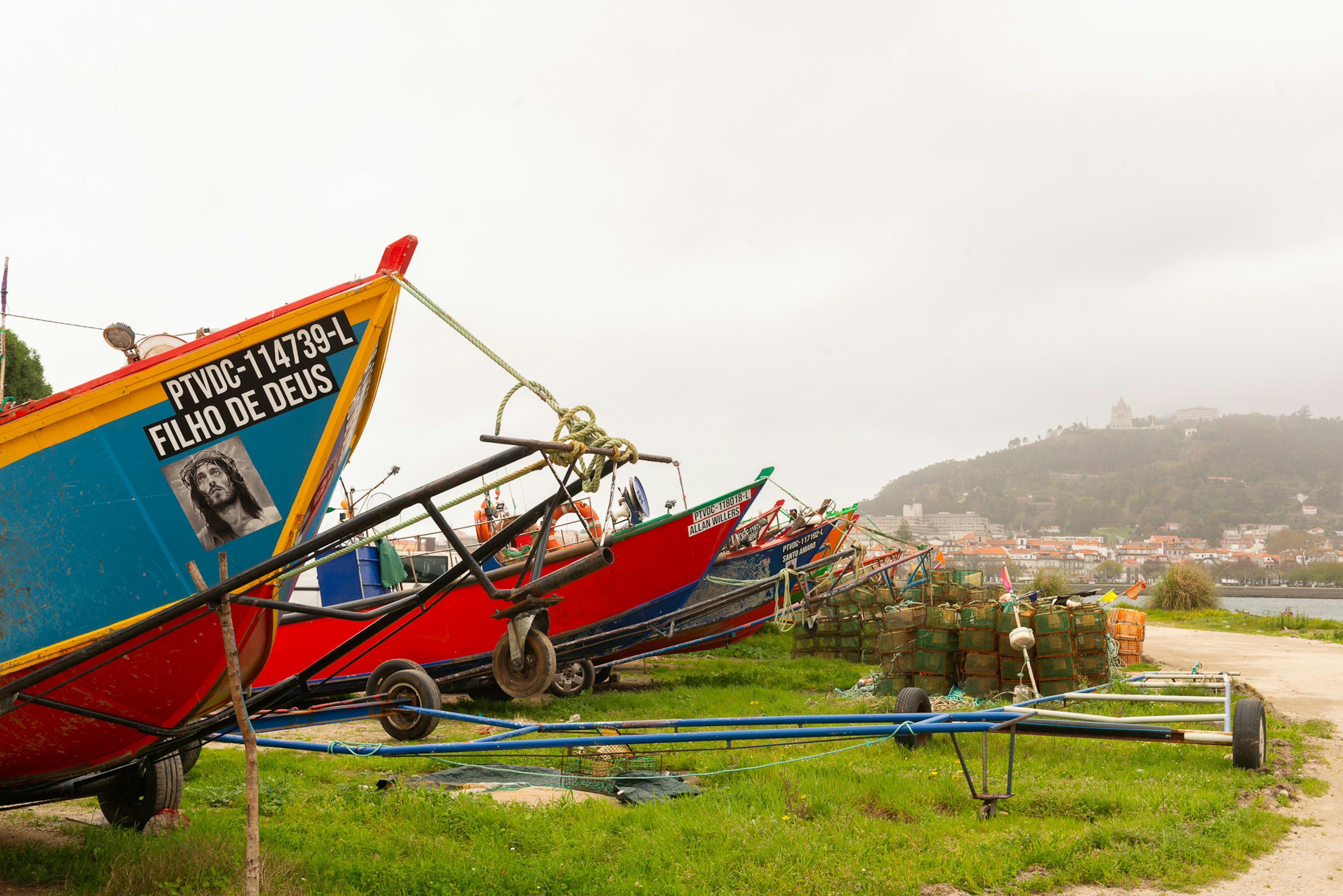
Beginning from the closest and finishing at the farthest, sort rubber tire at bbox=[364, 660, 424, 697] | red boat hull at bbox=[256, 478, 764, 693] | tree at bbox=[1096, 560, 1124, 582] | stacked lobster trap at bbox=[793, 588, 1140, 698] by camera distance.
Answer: rubber tire at bbox=[364, 660, 424, 697]
stacked lobster trap at bbox=[793, 588, 1140, 698]
red boat hull at bbox=[256, 478, 764, 693]
tree at bbox=[1096, 560, 1124, 582]

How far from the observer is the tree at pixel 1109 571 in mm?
105750

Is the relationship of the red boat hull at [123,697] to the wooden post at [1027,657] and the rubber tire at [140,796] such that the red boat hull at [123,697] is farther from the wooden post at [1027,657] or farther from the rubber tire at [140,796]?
the wooden post at [1027,657]

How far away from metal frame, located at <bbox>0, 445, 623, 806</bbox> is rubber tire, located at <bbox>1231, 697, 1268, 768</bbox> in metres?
6.16

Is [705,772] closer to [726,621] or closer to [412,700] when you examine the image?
[412,700]

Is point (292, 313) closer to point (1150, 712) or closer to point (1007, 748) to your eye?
point (1007, 748)

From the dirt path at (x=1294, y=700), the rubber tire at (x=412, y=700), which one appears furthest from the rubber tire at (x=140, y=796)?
the dirt path at (x=1294, y=700)

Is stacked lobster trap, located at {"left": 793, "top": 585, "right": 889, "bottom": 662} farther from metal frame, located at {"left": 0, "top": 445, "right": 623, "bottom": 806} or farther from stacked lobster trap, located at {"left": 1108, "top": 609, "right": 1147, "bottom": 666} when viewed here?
metal frame, located at {"left": 0, "top": 445, "right": 623, "bottom": 806}

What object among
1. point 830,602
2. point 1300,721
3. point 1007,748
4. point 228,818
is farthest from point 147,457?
point 830,602

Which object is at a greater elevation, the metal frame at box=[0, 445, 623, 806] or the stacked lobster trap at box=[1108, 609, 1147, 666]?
the metal frame at box=[0, 445, 623, 806]

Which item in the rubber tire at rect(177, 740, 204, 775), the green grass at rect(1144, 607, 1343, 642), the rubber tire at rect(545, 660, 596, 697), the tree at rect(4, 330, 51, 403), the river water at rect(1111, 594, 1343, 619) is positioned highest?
the tree at rect(4, 330, 51, 403)

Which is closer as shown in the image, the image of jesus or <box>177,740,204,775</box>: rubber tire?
the image of jesus

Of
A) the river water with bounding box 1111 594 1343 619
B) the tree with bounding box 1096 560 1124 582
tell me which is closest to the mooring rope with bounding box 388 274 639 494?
the river water with bounding box 1111 594 1343 619

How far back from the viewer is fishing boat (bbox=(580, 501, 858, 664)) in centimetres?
1462

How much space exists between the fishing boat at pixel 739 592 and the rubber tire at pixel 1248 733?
7.57 meters
